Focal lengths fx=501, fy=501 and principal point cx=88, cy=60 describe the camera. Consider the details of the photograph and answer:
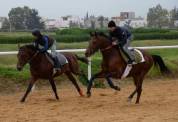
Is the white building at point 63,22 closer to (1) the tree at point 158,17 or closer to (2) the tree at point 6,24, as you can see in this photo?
(2) the tree at point 6,24

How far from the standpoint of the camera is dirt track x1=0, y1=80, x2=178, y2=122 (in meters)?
10.1

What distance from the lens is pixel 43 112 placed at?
1122 centimetres

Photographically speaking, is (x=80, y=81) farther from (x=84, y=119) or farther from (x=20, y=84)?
(x=84, y=119)

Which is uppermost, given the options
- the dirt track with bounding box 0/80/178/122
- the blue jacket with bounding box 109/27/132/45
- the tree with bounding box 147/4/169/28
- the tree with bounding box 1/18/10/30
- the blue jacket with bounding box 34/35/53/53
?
the blue jacket with bounding box 109/27/132/45

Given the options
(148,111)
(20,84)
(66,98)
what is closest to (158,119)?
(148,111)

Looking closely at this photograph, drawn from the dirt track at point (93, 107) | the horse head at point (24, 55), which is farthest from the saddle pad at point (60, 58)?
the dirt track at point (93, 107)

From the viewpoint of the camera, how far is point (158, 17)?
8694 centimetres

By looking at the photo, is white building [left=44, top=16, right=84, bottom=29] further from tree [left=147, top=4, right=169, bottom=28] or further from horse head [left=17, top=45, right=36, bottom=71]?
horse head [left=17, top=45, right=36, bottom=71]

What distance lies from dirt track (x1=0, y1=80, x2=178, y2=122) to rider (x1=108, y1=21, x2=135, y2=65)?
1.24 m

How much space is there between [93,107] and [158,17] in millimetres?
76368

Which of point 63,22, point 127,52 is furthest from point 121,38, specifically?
point 63,22

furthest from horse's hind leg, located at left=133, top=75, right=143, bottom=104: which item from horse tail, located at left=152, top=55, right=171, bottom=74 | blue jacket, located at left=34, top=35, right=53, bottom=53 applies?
blue jacket, located at left=34, top=35, right=53, bottom=53

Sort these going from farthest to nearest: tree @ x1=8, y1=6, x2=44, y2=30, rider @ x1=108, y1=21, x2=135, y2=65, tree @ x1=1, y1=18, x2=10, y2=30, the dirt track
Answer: tree @ x1=8, y1=6, x2=44, y2=30
tree @ x1=1, y1=18, x2=10, y2=30
rider @ x1=108, y1=21, x2=135, y2=65
the dirt track

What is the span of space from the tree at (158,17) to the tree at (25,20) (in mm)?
29631
